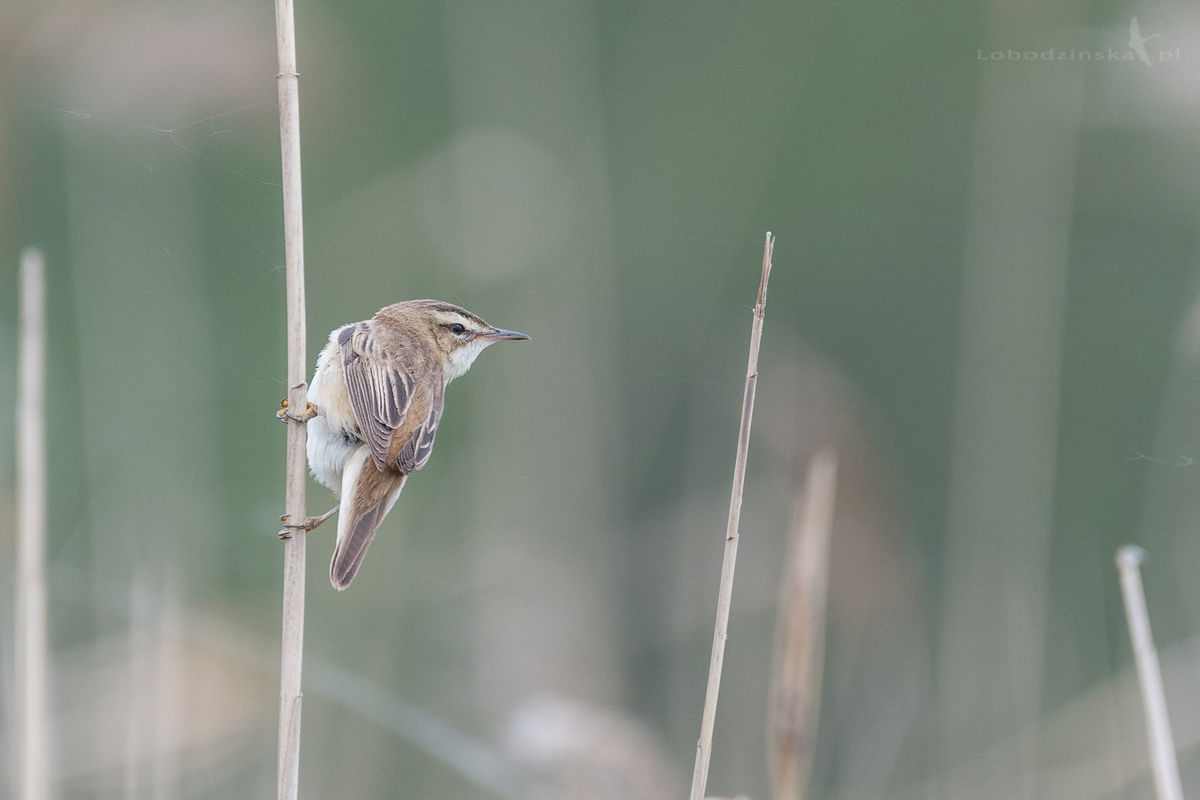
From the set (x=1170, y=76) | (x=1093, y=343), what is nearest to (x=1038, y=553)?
(x=1170, y=76)

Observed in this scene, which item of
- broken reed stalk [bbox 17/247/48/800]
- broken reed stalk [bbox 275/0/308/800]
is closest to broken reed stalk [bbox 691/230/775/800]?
broken reed stalk [bbox 275/0/308/800]

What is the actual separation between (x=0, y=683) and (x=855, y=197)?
5171 millimetres

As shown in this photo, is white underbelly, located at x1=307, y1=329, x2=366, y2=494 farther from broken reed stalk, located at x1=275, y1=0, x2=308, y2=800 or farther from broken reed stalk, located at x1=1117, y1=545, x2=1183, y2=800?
broken reed stalk, located at x1=1117, y1=545, x2=1183, y2=800

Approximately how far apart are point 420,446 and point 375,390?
148 mm

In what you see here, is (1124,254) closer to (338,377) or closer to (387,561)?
(387,561)

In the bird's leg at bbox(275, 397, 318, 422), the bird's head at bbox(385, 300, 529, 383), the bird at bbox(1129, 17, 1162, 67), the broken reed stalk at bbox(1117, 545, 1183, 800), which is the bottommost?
the broken reed stalk at bbox(1117, 545, 1183, 800)

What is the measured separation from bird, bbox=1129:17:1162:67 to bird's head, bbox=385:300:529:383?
6.95 feet

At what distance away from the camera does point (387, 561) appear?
13.5 ft

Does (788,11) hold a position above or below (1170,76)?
above

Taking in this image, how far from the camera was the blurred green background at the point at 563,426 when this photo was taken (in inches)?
126

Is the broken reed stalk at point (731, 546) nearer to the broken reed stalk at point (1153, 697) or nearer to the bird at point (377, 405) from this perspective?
the bird at point (377, 405)

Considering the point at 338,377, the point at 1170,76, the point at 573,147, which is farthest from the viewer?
the point at 573,147

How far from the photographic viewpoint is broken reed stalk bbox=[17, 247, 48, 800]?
223 cm

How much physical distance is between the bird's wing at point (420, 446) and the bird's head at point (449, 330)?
0.79 ft
